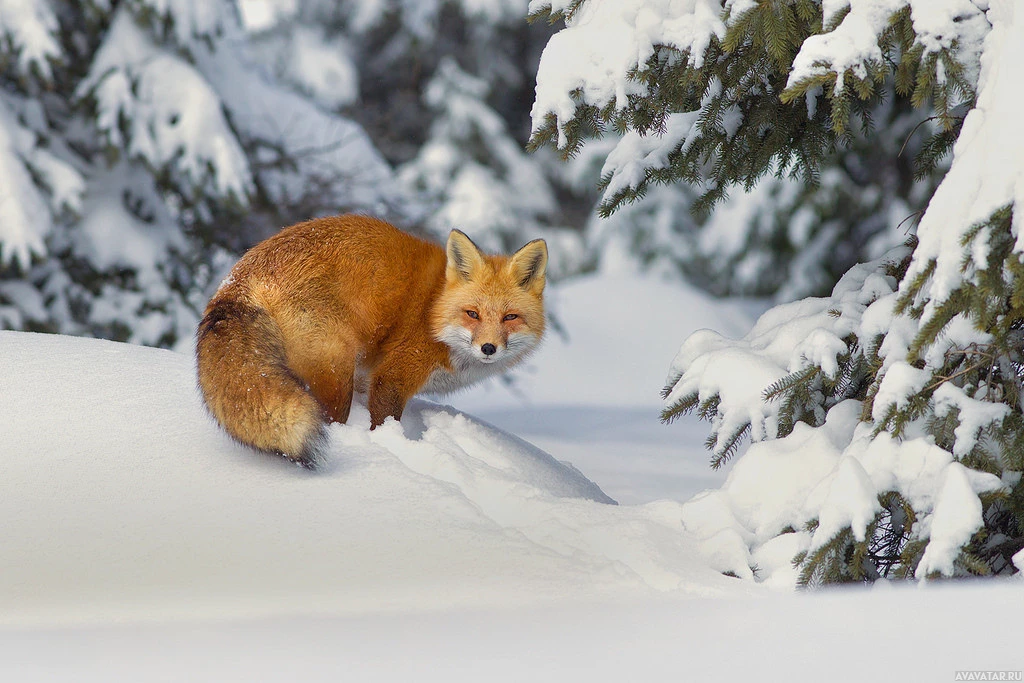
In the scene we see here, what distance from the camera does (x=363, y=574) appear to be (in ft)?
8.67

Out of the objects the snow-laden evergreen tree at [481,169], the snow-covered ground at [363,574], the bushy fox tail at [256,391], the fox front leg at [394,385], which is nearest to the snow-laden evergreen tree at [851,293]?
the snow-covered ground at [363,574]

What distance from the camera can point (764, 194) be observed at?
1335cm

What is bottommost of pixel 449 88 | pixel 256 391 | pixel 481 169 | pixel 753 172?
pixel 481 169

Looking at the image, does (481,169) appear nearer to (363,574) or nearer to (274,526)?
(274,526)

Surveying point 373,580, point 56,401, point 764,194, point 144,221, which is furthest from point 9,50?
point 764,194

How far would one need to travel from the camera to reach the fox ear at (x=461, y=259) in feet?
13.8

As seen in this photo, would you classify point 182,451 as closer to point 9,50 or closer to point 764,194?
point 9,50

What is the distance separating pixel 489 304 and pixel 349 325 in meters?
0.65

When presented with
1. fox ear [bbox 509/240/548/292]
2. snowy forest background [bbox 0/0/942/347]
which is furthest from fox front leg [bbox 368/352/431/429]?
snowy forest background [bbox 0/0/942/347]

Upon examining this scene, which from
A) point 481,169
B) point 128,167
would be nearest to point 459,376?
point 128,167

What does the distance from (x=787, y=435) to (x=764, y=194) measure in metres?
10.6

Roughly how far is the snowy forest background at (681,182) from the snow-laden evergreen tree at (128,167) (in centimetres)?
2

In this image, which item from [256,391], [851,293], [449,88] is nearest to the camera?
[256,391]

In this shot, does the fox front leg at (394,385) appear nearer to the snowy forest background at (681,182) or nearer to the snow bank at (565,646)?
the snowy forest background at (681,182)
